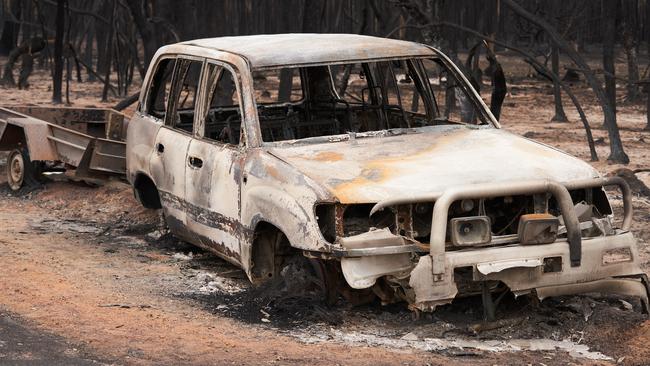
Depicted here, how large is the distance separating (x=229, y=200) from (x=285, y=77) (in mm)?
9598

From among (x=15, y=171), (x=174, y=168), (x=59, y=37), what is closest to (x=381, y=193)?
(x=174, y=168)

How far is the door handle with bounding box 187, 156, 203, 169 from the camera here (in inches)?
324

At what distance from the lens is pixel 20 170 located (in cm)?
1207

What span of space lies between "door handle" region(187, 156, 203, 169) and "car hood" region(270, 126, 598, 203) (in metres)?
0.78

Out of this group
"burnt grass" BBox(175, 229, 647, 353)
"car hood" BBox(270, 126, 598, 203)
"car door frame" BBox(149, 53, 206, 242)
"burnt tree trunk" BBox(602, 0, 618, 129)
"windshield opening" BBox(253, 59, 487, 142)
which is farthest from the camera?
"burnt tree trunk" BBox(602, 0, 618, 129)

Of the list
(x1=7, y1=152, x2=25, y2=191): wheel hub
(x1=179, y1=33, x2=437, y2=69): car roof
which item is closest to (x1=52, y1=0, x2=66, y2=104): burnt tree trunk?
(x1=7, y1=152, x2=25, y2=191): wheel hub

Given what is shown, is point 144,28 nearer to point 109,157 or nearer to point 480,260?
point 109,157

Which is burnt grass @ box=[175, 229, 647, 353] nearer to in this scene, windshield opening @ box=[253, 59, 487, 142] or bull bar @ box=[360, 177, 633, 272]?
bull bar @ box=[360, 177, 633, 272]

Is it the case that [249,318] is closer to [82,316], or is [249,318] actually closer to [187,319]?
[187,319]

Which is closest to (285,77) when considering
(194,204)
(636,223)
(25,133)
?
(25,133)

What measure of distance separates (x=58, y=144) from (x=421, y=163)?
542 centimetres

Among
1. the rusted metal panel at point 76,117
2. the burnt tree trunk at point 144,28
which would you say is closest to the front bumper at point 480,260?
the rusted metal panel at point 76,117

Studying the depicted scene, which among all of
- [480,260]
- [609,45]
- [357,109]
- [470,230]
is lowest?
[609,45]

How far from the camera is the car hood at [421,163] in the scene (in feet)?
22.2
